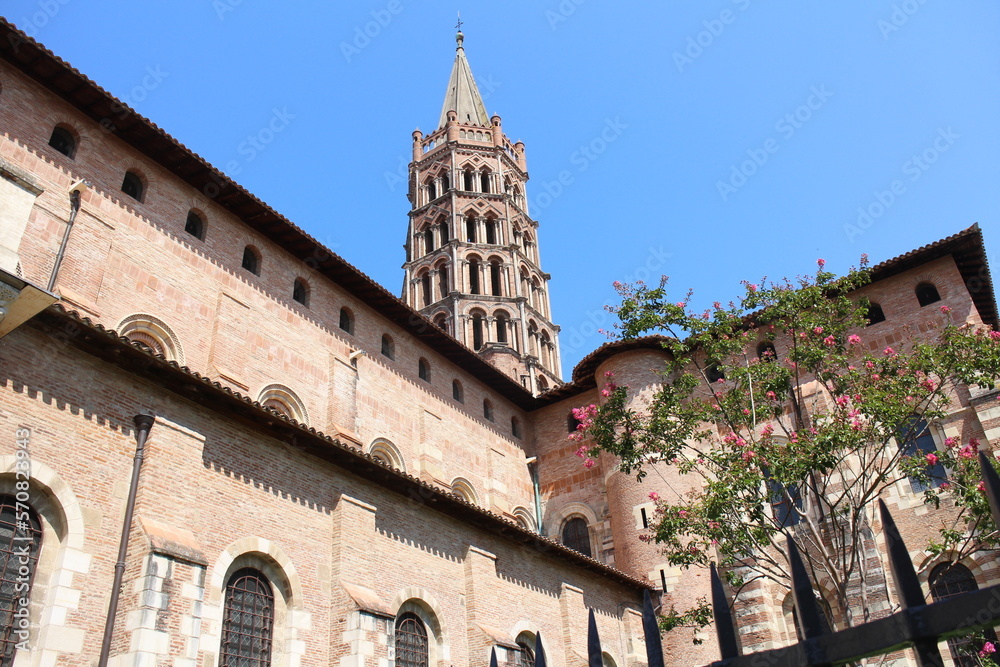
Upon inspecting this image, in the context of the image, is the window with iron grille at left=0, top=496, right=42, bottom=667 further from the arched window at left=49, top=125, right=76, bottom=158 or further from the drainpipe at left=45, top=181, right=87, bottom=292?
the arched window at left=49, top=125, right=76, bottom=158

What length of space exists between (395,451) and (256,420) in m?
8.58

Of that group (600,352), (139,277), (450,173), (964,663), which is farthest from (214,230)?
(450,173)

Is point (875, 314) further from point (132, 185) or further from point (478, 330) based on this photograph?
point (478, 330)

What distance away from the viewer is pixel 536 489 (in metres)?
27.4

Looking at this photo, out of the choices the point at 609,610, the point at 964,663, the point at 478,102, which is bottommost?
the point at 964,663

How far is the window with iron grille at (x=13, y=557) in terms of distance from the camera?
9.16 m

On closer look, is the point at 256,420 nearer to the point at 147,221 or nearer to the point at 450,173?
the point at 147,221

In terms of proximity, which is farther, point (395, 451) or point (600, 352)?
point (600, 352)

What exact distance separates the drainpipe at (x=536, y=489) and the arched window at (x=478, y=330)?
47.6 feet

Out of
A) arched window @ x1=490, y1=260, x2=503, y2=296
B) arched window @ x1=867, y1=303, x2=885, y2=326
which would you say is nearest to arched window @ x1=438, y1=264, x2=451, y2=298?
arched window @ x1=490, y1=260, x2=503, y2=296

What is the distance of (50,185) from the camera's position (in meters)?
15.3

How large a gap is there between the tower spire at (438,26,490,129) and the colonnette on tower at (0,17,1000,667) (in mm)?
30731

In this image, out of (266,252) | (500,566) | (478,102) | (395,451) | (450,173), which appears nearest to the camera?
(500,566)

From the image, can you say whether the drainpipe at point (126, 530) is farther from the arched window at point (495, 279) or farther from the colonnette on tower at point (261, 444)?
the arched window at point (495, 279)
